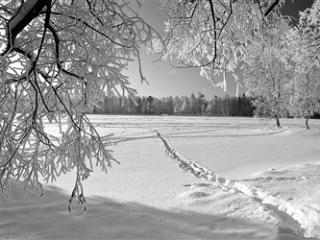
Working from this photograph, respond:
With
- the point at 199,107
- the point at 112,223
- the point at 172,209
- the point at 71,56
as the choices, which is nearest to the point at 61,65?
the point at 71,56

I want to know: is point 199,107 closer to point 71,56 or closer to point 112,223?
point 112,223

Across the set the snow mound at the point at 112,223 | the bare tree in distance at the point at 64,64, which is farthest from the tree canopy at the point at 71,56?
the snow mound at the point at 112,223

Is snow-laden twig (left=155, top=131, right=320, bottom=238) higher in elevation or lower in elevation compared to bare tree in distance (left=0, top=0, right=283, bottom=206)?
lower

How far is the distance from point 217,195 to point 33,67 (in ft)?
14.8

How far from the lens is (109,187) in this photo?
765 centimetres

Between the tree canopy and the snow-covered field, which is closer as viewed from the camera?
the tree canopy

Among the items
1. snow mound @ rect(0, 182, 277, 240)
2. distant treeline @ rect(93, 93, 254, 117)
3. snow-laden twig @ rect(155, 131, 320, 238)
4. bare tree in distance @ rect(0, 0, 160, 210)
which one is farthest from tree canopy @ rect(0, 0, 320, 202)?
distant treeline @ rect(93, 93, 254, 117)

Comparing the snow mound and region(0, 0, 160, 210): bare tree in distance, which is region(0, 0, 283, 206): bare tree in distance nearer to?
region(0, 0, 160, 210): bare tree in distance

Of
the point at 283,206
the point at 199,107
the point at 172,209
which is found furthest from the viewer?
the point at 199,107

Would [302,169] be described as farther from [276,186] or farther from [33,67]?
[33,67]

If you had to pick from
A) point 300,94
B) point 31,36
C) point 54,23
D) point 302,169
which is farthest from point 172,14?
point 300,94

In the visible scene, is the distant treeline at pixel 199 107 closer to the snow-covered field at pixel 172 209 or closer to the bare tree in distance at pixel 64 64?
the snow-covered field at pixel 172 209

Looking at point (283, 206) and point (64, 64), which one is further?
point (283, 206)

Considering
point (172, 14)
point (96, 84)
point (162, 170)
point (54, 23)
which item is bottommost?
point (162, 170)
